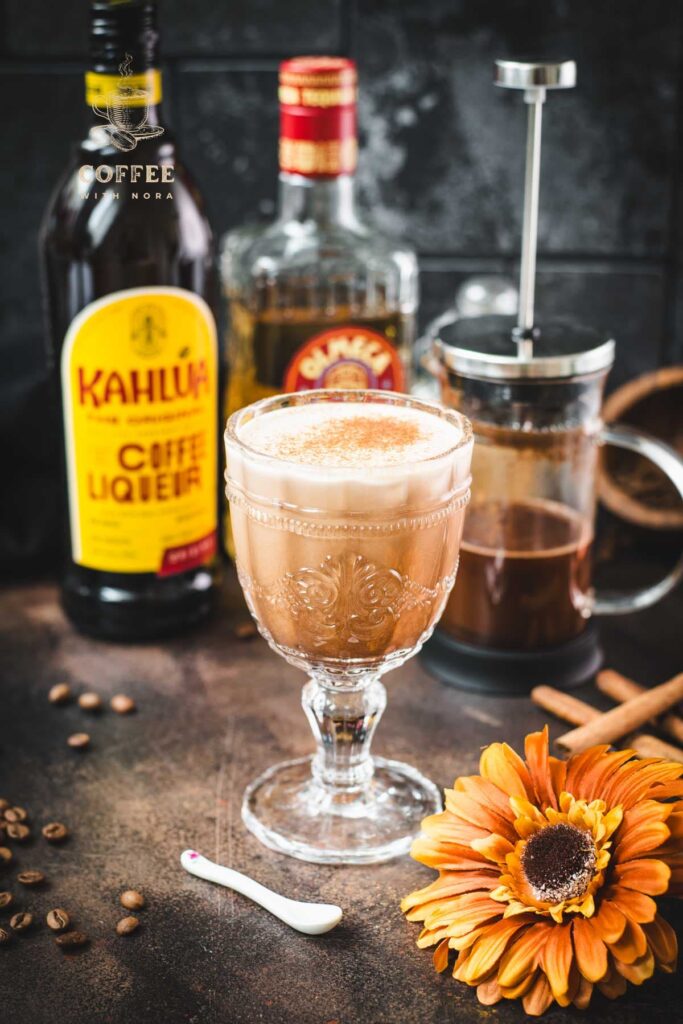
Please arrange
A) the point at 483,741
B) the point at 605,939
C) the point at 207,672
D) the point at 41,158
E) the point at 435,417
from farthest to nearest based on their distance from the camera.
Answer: the point at 41,158 < the point at 207,672 < the point at 483,741 < the point at 435,417 < the point at 605,939

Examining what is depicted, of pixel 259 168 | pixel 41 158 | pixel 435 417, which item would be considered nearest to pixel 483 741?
pixel 435 417

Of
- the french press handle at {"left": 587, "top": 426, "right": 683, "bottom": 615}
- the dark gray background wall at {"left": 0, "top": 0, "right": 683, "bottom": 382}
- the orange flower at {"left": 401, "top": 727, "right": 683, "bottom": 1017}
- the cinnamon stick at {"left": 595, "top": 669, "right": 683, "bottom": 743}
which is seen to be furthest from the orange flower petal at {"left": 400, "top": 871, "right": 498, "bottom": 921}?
the dark gray background wall at {"left": 0, "top": 0, "right": 683, "bottom": 382}

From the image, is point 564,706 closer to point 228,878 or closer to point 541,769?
point 541,769

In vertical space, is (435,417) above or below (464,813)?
above

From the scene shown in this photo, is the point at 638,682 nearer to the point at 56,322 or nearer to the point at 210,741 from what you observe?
the point at 210,741

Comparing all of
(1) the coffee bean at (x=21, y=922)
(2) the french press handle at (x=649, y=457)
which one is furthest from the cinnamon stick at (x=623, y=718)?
(1) the coffee bean at (x=21, y=922)

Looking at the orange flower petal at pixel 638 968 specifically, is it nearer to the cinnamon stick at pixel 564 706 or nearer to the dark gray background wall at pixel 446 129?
the cinnamon stick at pixel 564 706
